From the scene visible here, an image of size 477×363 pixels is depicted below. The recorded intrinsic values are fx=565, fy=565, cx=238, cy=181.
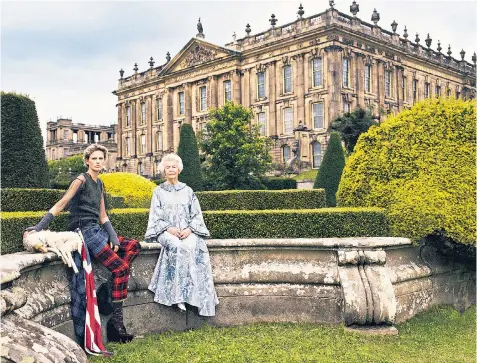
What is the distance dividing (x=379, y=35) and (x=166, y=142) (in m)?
24.0

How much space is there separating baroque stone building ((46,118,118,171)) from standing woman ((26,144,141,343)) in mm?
83913

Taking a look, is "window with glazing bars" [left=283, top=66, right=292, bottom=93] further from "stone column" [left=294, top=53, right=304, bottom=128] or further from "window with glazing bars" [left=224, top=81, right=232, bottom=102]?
"window with glazing bars" [left=224, top=81, right=232, bottom=102]

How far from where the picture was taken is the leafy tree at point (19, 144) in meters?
10.3

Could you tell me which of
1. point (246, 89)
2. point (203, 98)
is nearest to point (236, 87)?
point (246, 89)

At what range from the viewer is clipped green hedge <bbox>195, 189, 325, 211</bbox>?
44.8 feet

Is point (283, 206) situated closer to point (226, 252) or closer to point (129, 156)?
point (226, 252)

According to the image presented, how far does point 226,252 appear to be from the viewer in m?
6.45

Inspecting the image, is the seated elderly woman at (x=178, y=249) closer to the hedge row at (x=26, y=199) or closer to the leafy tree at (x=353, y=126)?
the hedge row at (x=26, y=199)

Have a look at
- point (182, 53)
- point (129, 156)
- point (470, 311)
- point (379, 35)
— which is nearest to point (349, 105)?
Result: point (379, 35)

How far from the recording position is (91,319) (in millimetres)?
5141

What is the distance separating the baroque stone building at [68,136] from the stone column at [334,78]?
2056 inches

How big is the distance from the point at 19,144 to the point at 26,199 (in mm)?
2330

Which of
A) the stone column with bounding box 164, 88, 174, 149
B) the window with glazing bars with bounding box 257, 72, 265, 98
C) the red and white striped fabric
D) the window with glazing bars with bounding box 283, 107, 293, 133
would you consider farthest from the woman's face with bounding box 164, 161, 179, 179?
the stone column with bounding box 164, 88, 174, 149

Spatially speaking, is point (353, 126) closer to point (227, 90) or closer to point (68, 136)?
point (227, 90)
